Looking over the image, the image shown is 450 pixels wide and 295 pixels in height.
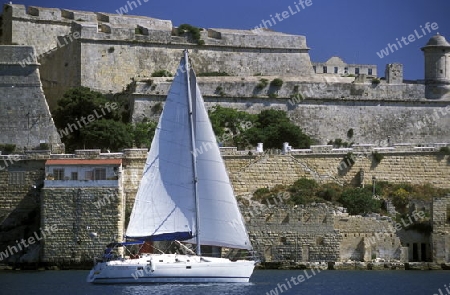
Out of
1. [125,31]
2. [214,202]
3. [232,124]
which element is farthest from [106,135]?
[214,202]

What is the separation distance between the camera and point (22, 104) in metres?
59.1

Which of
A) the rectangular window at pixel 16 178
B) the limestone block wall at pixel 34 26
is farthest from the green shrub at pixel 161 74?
the rectangular window at pixel 16 178

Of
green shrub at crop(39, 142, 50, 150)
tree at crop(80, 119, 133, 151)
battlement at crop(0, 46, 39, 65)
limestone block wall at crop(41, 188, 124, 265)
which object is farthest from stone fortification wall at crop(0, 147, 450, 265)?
battlement at crop(0, 46, 39, 65)

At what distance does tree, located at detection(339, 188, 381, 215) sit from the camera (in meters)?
54.4

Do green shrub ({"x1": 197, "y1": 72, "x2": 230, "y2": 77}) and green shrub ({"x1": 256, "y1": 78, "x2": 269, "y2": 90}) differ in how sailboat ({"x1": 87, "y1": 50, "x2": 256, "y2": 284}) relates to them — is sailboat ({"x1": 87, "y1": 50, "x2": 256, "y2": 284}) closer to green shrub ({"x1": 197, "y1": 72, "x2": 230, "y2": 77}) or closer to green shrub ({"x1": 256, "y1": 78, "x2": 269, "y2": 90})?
green shrub ({"x1": 256, "y1": 78, "x2": 269, "y2": 90})

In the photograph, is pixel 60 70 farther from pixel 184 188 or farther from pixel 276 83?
pixel 184 188

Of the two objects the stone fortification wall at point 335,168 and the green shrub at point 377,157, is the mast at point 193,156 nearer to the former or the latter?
the stone fortification wall at point 335,168

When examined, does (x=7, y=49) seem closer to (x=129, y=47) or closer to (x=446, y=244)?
(x=129, y=47)

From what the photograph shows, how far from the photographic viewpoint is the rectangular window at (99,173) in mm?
52969

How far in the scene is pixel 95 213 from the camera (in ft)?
170

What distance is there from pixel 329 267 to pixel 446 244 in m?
4.11

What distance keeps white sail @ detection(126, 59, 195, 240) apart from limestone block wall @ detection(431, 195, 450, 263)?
11.0 m

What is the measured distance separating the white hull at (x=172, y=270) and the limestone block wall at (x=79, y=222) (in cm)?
666

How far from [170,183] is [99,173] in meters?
8.11
